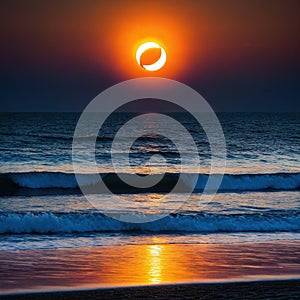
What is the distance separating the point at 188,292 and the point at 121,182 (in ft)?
62.3

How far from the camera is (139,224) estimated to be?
1602cm

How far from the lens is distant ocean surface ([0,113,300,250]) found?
14.4 metres

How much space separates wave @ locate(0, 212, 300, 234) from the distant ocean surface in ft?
0.08

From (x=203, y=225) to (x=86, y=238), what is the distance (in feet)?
10.6

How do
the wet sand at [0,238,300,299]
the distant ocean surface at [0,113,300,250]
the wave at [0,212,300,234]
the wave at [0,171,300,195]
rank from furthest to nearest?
1. the wave at [0,171,300,195]
2. the wave at [0,212,300,234]
3. the distant ocean surface at [0,113,300,250]
4. the wet sand at [0,238,300,299]

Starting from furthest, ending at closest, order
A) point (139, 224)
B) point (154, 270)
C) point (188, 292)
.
Result: point (139, 224) < point (154, 270) < point (188, 292)

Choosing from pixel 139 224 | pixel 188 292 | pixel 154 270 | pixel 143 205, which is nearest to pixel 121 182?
pixel 143 205

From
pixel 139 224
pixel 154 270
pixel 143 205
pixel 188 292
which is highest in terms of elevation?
pixel 143 205

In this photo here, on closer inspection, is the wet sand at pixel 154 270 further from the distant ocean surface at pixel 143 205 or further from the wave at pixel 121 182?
the wave at pixel 121 182

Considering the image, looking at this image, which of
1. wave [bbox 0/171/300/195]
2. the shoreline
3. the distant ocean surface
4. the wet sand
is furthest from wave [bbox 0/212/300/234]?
wave [bbox 0/171/300/195]

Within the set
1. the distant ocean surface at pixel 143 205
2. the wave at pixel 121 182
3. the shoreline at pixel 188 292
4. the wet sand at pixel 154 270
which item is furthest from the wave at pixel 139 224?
the wave at pixel 121 182

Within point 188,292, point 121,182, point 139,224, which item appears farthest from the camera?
point 121,182

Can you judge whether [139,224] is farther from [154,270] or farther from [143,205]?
[154,270]

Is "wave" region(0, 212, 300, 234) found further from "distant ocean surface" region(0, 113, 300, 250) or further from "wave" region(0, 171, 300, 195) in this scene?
"wave" region(0, 171, 300, 195)
